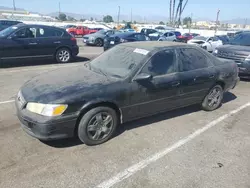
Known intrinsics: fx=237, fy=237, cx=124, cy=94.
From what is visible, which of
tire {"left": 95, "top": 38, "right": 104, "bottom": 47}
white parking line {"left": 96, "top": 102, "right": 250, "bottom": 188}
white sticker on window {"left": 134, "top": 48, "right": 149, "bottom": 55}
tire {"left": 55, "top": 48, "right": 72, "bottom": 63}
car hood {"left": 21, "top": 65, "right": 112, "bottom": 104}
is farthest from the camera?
tire {"left": 95, "top": 38, "right": 104, "bottom": 47}

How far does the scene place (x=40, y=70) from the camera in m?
8.52

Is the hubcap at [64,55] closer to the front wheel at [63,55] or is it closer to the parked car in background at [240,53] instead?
the front wheel at [63,55]

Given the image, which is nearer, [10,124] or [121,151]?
[121,151]

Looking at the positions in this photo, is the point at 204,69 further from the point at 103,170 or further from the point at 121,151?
the point at 103,170

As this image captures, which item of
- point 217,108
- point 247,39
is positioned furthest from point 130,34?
point 217,108

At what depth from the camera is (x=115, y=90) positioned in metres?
3.61

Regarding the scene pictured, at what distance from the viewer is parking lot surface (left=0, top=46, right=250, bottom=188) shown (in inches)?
113

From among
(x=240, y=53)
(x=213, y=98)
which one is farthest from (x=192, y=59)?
(x=240, y=53)

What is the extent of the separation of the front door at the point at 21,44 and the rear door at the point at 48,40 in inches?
7.8

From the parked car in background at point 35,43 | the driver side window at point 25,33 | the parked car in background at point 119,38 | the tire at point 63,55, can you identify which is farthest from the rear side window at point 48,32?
the parked car in background at point 119,38

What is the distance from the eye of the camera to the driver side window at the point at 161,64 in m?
4.00

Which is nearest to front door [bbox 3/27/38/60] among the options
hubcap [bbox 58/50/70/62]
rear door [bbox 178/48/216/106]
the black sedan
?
hubcap [bbox 58/50/70/62]

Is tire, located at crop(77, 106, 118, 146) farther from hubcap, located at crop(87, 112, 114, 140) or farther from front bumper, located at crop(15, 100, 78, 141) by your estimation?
front bumper, located at crop(15, 100, 78, 141)

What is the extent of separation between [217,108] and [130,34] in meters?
10.9
